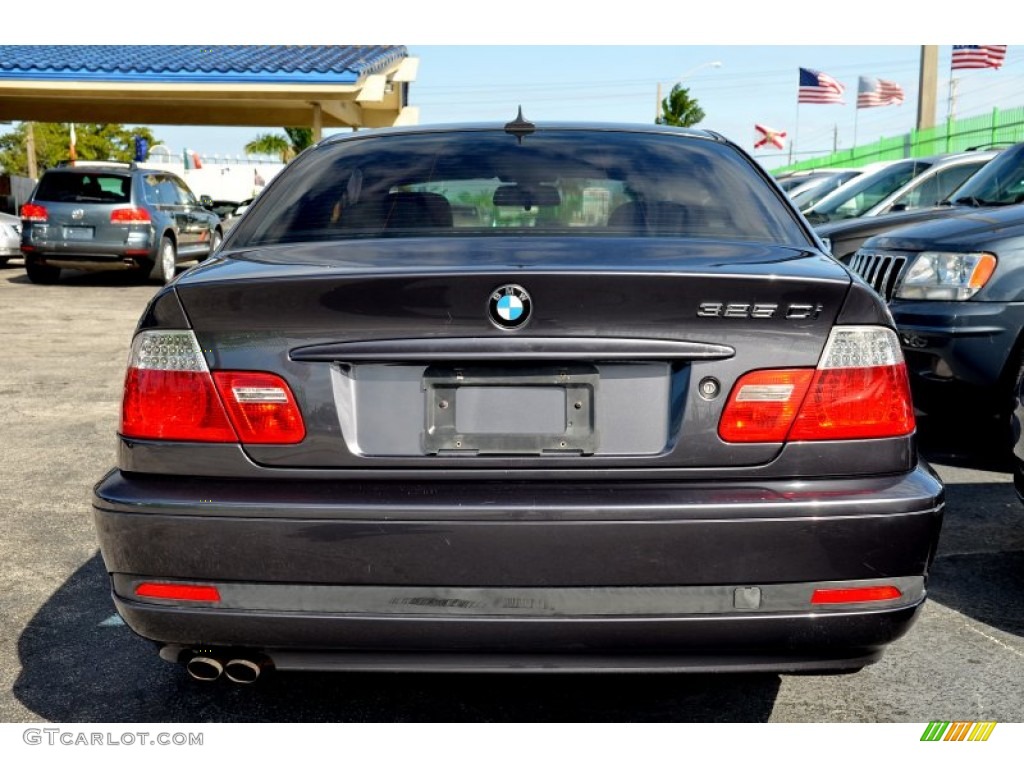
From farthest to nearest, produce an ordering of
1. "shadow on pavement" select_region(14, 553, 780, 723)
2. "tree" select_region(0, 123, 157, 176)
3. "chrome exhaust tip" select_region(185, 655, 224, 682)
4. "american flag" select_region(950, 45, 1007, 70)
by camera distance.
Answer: "tree" select_region(0, 123, 157, 176)
"american flag" select_region(950, 45, 1007, 70)
"shadow on pavement" select_region(14, 553, 780, 723)
"chrome exhaust tip" select_region(185, 655, 224, 682)

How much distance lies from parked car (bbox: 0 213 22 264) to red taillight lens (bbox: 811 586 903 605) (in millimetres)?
20326

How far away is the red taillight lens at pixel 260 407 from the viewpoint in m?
2.62

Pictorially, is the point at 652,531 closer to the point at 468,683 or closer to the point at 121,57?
the point at 468,683

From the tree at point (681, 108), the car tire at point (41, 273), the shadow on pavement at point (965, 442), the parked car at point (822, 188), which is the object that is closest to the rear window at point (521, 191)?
the shadow on pavement at point (965, 442)

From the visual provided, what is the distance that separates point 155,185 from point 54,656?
51.1 feet

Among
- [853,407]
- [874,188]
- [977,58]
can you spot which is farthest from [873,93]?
[853,407]

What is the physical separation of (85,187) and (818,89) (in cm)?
2290

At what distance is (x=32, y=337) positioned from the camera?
11.7 metres

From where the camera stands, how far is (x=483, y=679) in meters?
3.46

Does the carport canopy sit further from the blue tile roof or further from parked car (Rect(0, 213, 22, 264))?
parked car (Rect(0, 213, 22, 264))

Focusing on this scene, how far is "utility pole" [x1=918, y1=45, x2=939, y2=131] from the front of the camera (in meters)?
23.9

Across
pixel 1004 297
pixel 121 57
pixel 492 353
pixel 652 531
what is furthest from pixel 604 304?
pixel 121 57

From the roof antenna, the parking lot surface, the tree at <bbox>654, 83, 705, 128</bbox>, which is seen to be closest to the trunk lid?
the parking lot surface

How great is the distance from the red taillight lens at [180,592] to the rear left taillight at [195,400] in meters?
0.32
